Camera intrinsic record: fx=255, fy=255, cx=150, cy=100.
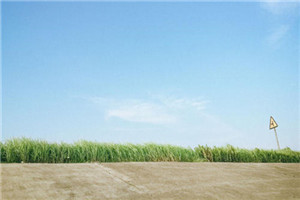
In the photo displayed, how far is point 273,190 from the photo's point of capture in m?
4.14

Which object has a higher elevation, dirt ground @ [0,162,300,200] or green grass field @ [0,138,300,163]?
green grass field @ [0,138,300,163]

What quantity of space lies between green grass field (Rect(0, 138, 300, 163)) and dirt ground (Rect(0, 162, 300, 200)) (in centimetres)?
62

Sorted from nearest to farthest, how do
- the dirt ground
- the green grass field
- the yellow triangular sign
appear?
the dirt ground < the green grass field < the yellow triangular sign

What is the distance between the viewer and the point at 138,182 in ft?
11.5

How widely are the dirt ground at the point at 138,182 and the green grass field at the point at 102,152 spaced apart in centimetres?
62

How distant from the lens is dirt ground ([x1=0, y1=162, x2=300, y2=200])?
2891mm

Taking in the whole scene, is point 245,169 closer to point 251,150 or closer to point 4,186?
point 251,150

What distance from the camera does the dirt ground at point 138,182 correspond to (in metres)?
2.89

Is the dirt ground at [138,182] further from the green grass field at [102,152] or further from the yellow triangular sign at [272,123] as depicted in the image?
the yellow triangular sign at [272,123]

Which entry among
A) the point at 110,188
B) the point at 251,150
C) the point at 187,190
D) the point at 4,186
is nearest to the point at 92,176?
the point at 110,188

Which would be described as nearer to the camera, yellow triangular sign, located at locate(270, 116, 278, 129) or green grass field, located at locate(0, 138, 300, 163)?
green grass field, located at locate(0, 138, 300, 163)

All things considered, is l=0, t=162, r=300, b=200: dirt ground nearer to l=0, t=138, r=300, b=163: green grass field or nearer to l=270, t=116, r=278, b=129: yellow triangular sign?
l=0, t=138, r=300, b=163: green grass field

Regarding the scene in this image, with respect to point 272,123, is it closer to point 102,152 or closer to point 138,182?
point 102,152

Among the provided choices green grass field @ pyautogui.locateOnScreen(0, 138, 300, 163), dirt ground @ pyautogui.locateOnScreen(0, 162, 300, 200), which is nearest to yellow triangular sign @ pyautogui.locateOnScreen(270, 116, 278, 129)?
green grass field @ pyautogui.locateOnScreen(0, 138, 300, 163)
